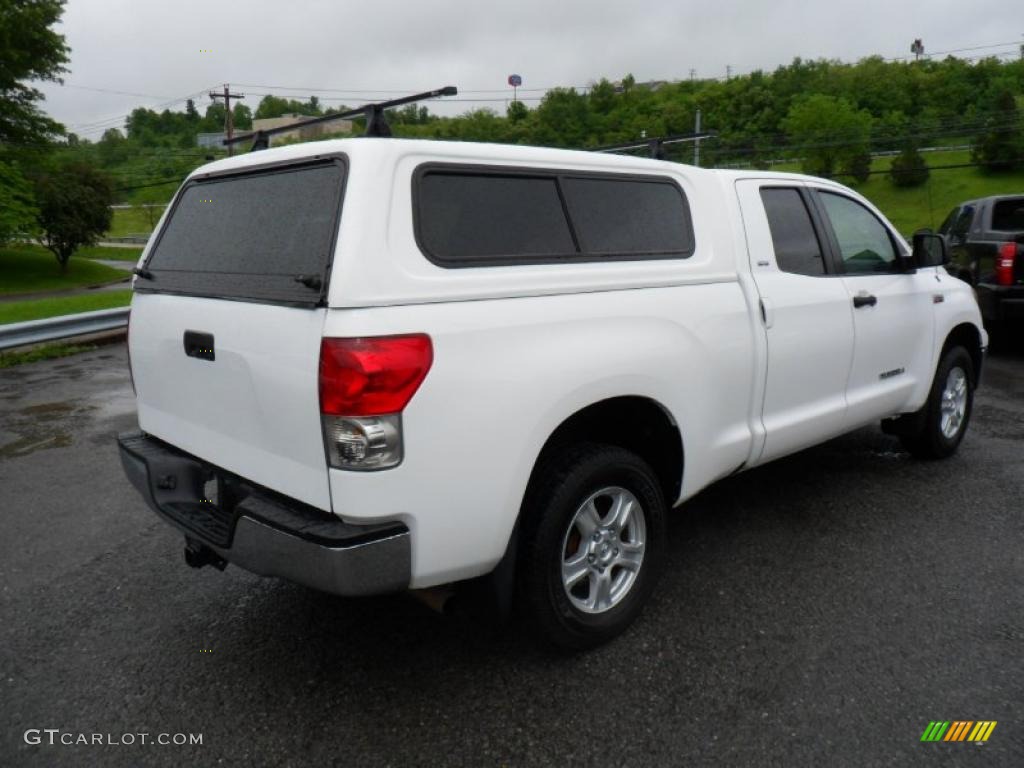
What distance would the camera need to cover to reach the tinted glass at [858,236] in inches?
169

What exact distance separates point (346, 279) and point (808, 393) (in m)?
2.58

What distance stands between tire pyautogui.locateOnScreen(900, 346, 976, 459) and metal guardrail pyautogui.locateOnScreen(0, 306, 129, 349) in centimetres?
931

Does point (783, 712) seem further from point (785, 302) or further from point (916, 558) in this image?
point (785, 302)

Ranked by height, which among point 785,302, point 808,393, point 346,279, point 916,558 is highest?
point 346,279

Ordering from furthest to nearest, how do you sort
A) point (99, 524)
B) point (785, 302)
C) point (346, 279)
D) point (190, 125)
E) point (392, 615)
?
point (190, 125) < point (99, 524) < point (785, 302) < point (392, 615) < point (346, 279)

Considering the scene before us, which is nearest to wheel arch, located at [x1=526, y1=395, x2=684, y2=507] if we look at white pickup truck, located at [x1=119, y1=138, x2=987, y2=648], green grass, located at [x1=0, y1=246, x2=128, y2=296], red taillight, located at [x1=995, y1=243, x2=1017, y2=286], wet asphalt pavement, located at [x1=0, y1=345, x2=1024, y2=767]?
white pickup truck, located at [x1=119, y1=138, x2=987, y2=648]

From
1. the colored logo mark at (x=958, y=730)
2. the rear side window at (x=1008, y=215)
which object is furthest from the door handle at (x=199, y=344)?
the rear side window at (x=1008, y=215)

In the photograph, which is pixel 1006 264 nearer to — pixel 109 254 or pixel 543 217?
pixel 543 217

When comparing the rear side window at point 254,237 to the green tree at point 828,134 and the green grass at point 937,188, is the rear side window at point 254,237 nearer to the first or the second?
the green grass at point 937,188

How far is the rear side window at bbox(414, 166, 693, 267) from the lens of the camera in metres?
2.55

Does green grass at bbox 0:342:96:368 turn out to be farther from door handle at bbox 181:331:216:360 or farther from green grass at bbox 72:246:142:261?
green grass at bbox 72:246:142:261

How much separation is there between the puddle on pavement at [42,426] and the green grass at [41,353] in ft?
8.74

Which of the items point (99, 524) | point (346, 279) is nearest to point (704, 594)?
point (346, 279)

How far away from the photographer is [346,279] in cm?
229
